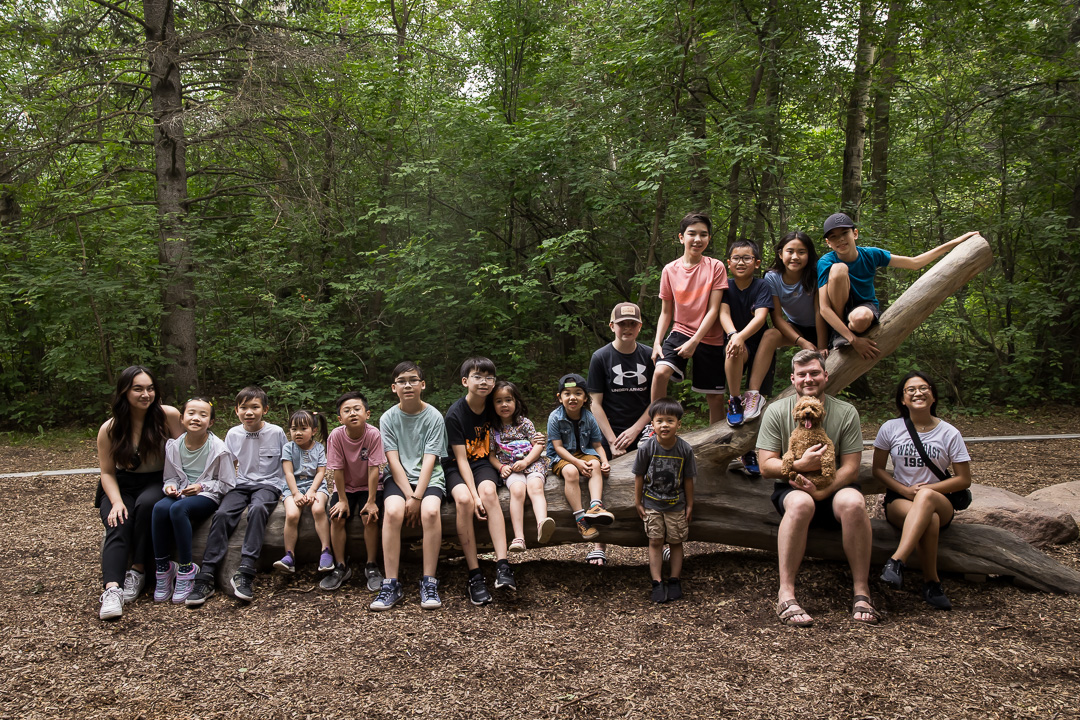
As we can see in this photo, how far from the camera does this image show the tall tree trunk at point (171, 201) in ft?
28.5

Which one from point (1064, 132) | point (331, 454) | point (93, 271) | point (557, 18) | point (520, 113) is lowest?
point (331, 454)

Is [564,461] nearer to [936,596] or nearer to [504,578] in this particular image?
[504,578]

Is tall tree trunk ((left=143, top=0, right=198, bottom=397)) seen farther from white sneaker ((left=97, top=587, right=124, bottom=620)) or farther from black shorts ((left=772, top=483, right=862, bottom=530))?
black shorts ((left=772, top=483, right=862, bottom=530))

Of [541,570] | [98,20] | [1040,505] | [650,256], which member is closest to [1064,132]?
[650,256]

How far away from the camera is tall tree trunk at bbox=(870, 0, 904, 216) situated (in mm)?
8859

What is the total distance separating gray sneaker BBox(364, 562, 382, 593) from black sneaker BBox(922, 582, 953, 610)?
10.3 ft

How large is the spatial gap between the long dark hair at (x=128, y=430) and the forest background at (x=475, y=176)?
16.5 feet

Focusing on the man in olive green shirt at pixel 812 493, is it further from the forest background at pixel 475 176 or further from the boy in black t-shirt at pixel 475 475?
the forest background at pixel 475 176

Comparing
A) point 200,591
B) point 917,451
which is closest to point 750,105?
point 917,451

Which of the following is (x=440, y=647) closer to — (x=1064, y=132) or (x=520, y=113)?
(x=520, y=113)

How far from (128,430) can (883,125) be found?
35.1ft

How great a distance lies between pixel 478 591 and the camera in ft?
12.3

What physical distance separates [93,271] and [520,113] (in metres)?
7.12

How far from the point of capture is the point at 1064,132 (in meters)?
9.38
